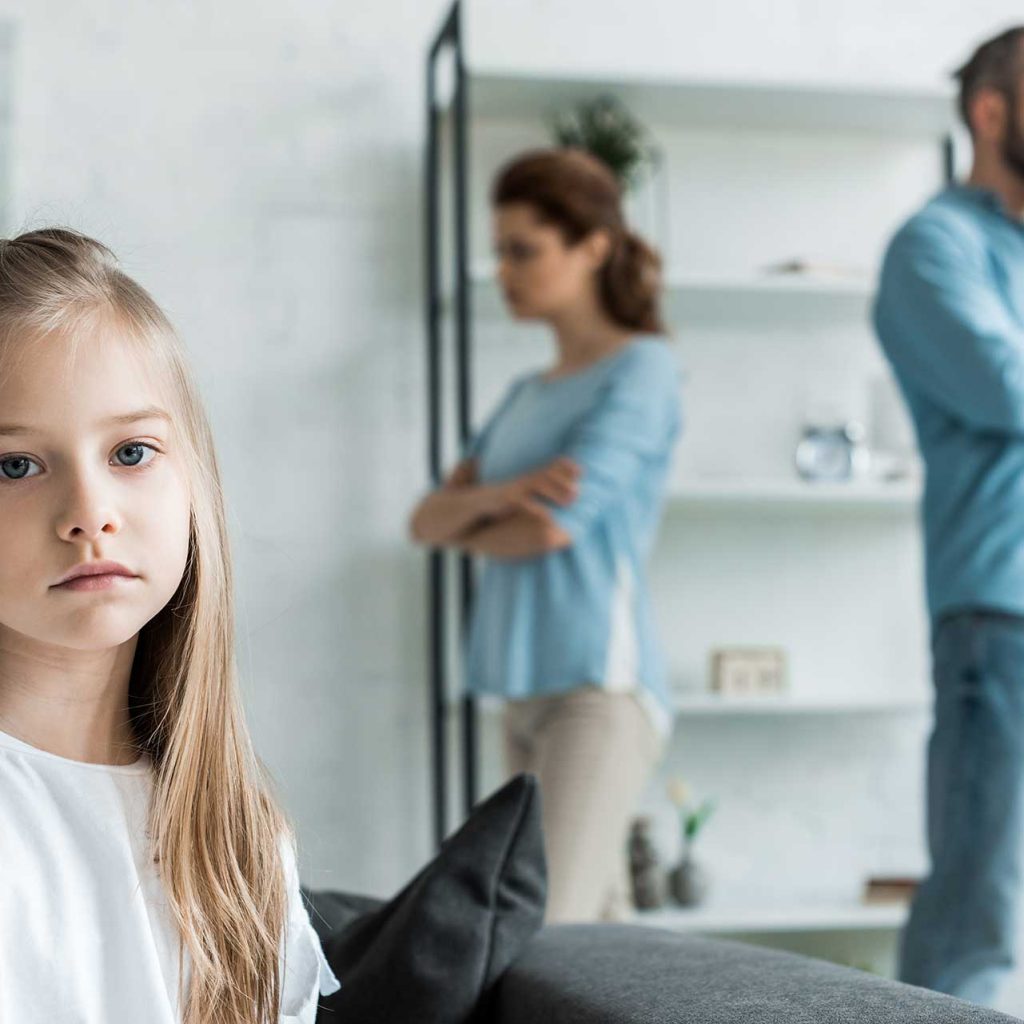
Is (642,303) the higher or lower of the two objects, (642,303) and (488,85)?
the lower

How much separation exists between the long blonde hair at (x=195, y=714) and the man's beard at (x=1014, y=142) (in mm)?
1428

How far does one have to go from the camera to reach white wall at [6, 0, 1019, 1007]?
288 centimetres

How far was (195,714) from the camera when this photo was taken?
91 centimetres

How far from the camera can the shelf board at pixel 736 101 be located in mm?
2799

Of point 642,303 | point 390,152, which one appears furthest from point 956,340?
point 390,152

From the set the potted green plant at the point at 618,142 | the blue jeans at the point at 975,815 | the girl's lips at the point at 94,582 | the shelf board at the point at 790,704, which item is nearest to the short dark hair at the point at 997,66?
the blue jeans at the point at 975,815

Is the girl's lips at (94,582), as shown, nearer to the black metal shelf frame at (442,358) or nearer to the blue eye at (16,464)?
the blue eye at (16,464)

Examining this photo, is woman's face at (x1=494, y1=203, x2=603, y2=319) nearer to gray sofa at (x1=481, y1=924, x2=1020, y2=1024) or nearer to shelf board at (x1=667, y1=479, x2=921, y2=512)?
shelf board at (x1=667, y1=479, x2=921, y2=512)

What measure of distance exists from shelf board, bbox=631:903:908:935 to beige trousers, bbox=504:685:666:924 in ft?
1.83

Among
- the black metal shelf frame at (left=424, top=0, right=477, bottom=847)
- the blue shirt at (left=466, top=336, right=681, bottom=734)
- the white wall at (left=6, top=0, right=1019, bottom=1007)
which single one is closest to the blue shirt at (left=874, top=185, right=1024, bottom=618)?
the blue shirt at (left=466, top=336, right=681, bottom=734)

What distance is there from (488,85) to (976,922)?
1716mm

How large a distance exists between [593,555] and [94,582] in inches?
56.1

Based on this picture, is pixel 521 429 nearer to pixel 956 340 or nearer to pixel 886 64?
pixel 956 340

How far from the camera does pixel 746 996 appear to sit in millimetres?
907
